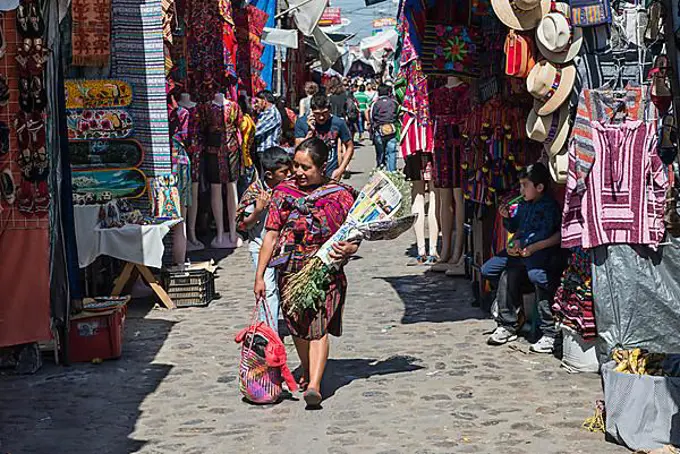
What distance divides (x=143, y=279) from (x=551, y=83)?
188 inches

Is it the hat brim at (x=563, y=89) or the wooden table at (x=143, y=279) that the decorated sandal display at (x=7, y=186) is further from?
the hat brim at (x=563, y=89)

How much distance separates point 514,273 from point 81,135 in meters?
4.65

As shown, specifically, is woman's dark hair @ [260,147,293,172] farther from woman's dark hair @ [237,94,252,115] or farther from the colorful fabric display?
woman's dark hair @ [237,94,252,115]

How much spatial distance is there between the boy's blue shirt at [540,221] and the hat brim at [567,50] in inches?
46.9

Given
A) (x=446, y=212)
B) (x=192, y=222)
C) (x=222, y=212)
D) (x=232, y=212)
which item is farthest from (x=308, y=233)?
(x=232, y=212)

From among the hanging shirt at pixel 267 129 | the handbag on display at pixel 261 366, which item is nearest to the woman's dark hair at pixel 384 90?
the hanging shirt at pixel 267 129

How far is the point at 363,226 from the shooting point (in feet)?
22.8

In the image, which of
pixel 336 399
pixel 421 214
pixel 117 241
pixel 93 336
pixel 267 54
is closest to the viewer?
pixel 336 399

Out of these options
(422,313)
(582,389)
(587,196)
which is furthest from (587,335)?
(422,313)

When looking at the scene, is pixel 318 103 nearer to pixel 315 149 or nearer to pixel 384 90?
pixel 315 149

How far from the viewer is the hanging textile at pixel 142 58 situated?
1080 centimetres

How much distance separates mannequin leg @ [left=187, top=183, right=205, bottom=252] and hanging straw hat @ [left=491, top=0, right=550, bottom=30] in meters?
6.79

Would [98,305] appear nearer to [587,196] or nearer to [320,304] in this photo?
[320,304]

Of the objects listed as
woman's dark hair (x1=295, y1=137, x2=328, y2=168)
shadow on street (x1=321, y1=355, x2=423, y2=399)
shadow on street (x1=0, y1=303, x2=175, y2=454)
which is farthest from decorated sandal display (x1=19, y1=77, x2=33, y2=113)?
shadow on street (x1=321, y1=355, x2=423, y2=399)
